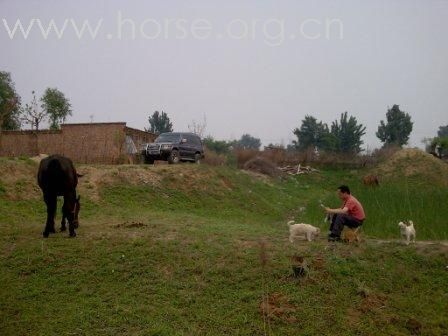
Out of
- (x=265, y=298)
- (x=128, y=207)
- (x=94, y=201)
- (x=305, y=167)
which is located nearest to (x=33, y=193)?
(x=94, y=201)

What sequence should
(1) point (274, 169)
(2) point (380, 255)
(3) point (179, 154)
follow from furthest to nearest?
(1) point (274, 169)
(3) point (179, 154)
(2) point (380, 255)

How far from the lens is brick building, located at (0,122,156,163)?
68.6 ft

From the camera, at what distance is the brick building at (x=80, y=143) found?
20922 mm

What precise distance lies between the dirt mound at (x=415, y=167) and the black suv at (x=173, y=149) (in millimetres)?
13874

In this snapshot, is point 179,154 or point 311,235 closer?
point 311,235

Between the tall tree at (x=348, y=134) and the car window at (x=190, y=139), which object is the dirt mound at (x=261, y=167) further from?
the tall tree at (x=348, y=134)

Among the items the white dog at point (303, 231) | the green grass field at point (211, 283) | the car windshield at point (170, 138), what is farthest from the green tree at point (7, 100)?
the white dog at point (303, 231)

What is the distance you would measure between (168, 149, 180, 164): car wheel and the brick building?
240 cm

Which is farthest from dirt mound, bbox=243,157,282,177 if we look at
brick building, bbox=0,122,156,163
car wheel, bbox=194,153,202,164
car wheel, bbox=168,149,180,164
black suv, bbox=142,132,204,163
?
brick building, bbox=0,122,156,163

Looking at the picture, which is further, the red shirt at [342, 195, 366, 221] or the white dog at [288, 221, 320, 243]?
the white dog at [288, 221, 320, 243]

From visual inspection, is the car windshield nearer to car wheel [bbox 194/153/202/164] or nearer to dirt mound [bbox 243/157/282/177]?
car wheel [bbox 194/153/202/164]

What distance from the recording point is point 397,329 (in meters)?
5.91

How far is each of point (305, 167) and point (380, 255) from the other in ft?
79.5

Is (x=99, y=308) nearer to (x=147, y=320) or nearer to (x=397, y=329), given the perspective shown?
(x=147, y=320)
